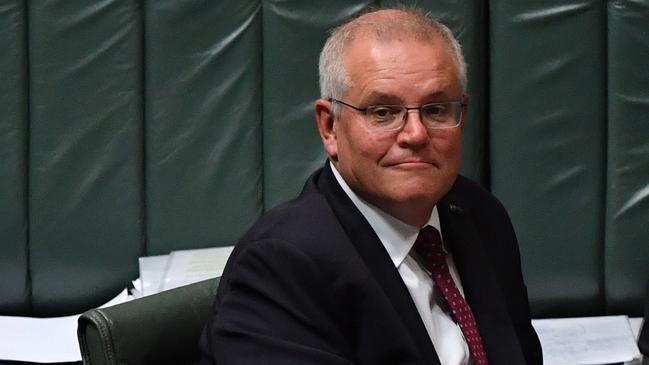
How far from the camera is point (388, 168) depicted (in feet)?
5.01

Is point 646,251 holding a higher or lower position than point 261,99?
lower

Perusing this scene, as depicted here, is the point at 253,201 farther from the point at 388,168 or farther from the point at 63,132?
the point at 388,168

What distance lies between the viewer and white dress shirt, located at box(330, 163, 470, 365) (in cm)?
156

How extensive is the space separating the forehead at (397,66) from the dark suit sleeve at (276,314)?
0.86 feet

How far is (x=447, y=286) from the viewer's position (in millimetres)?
1614

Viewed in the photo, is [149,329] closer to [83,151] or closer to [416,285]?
[416,285]

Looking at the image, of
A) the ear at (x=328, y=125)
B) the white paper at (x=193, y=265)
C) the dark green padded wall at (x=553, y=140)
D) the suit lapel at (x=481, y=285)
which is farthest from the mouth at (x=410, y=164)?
the dark green padded wall at (x=553, y=140)

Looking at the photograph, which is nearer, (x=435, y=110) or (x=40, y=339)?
(x=435, y=110)

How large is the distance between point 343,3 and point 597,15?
626mm

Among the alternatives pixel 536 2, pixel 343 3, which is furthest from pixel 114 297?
pixel 536 2

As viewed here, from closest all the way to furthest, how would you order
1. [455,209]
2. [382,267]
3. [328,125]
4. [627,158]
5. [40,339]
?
[382,267], [328,125], [455,209], [40,339], [627,158]

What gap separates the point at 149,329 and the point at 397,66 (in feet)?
1.75

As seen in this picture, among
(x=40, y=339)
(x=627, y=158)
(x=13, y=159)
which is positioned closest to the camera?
(x=40, y=339)

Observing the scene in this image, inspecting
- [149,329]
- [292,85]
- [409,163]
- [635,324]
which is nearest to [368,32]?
[409,163]
